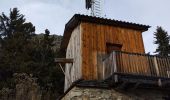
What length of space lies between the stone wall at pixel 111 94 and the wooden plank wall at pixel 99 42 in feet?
3.58

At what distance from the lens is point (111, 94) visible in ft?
56.1

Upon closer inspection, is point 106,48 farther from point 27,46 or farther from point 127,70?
point 27,46

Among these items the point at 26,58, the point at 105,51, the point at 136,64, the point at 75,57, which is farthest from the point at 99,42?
the point at 26,58

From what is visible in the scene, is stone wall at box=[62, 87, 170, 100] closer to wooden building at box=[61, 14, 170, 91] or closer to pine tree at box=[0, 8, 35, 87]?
wooden building at box=[61, 14, 170, 91]

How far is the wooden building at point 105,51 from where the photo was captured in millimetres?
17297

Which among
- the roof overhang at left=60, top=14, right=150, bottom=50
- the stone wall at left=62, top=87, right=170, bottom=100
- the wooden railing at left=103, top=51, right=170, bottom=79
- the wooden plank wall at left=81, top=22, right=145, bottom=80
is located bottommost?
the stone wall at left=62, top=87, right=170, bottom=100

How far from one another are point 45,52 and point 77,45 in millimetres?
16198

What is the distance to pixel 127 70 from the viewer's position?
17016 mm

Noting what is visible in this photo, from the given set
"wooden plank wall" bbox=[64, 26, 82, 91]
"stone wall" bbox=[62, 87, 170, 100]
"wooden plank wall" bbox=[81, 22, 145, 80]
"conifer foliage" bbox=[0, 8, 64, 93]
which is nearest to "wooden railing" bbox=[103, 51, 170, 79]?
"wooden plank wall" bbox=[81, 22, 145, 80]

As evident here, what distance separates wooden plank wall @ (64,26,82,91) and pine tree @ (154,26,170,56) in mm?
14954

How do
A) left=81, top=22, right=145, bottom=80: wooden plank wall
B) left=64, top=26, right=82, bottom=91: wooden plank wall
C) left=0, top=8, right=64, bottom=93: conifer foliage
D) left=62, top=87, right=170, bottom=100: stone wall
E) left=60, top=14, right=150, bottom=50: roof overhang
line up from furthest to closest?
left=0, top=8, right=64, bottom=93: conifer foliage → left=60, top=14, right=150, bottom=50: roof overhang → left=64, top=26, right=82, bottom=91: wooden plank wall → left=81, top=22, right=145, bottom=80: wooden plank wall → left=62, top=87, right=170, bottom=100: stone wall

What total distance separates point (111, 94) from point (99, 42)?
11.0 ft

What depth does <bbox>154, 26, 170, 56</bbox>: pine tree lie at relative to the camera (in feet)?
111

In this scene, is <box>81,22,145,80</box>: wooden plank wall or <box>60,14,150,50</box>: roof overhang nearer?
<box>81,22,145,80</box>: wooden plank wall
